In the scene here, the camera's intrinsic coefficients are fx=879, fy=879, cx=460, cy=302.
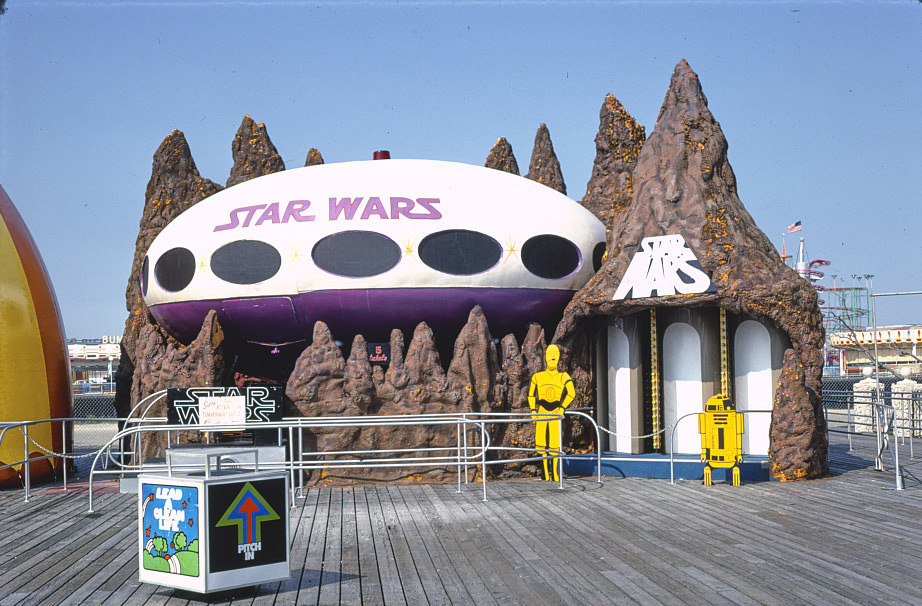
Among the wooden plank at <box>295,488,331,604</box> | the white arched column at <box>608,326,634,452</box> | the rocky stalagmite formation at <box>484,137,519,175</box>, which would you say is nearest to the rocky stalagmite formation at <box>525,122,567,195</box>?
the rocky stalagmite formation at <box>484,137,519,175</box>

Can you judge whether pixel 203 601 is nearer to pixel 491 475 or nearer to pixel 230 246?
pixel 491 475

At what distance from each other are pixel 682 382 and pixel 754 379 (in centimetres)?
131

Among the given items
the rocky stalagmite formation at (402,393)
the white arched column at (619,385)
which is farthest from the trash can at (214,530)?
the white arched column at (619,385)

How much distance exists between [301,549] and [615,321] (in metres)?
9.12

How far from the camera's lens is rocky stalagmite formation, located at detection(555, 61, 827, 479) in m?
14.5

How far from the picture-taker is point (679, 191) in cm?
1620

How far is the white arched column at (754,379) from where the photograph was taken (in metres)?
16.0

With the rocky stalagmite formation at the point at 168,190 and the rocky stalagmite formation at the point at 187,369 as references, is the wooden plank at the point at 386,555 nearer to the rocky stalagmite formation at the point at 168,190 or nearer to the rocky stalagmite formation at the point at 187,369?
the rocky stalagmite formation at the point at 187,369

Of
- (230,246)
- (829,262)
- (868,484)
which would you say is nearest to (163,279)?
(230,246)

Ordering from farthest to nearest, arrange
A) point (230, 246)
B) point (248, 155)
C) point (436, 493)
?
point (248, 155)
point (230, 246)
point (436, 493)

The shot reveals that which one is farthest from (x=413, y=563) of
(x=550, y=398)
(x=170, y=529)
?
(x=550, y=398)

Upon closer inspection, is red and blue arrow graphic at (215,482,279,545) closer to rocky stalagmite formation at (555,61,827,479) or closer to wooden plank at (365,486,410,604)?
wooden plank at (365,486,410,604)

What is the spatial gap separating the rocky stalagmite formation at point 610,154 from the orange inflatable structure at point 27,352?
11.9m

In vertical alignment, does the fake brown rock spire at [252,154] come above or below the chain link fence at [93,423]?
above
